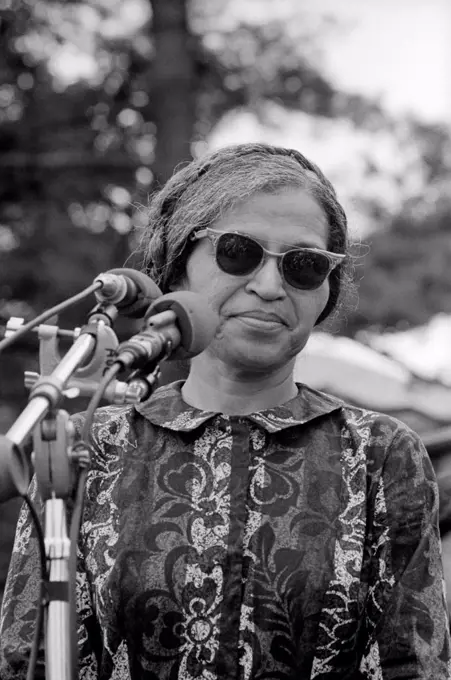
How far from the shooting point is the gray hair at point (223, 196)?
8.95 ft

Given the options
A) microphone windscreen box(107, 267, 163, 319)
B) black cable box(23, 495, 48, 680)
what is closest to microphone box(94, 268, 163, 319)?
microphone windscreen box(107, 267, 163, 319)

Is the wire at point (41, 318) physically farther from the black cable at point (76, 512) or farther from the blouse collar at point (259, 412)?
the blouse collar at point (259, 412)

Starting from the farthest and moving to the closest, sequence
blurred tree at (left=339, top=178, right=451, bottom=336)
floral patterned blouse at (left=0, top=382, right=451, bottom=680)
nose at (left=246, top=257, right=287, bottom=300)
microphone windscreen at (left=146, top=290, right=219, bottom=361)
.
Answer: blurred tree at (left=339, top=178, right=451, bottom=336), nose at (left=246, top=257, right=287, bottom=300), floral patterned blouse at (left=0, top=382, right=451, bottom=680), microphone windscreen at (left=146, top=290, right=219, bottom=361)

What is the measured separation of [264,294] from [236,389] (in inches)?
10.3

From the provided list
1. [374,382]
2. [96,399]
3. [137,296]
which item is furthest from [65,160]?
[96,399]

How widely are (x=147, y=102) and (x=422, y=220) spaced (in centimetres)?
274

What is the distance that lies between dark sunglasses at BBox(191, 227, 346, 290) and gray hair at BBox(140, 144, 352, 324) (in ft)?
0.41

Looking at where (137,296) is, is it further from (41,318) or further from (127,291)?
(41,318)

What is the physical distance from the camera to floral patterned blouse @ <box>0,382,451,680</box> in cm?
242

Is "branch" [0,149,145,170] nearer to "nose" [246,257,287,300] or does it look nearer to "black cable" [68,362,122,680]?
"nose" [246,257,287,300]

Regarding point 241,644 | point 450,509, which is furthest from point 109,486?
point 450,509

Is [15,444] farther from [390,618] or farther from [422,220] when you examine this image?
[422,220]

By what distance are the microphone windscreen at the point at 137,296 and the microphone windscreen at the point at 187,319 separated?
42 mm

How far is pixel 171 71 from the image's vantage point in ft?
32.4
